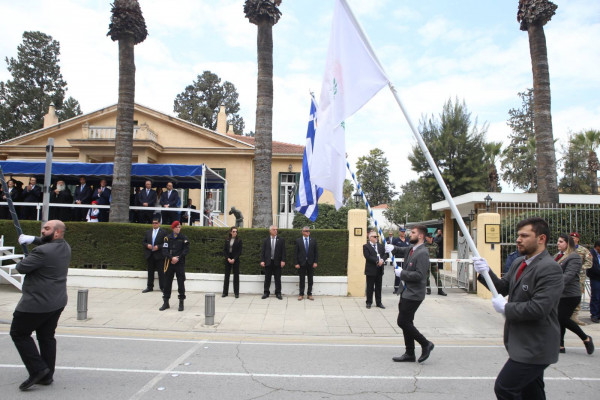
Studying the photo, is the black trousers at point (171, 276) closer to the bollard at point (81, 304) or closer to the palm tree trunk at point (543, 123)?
the bollard at point (81, 304)

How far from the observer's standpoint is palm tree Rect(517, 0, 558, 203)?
14.4 m

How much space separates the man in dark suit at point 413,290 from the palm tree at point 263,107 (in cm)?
781

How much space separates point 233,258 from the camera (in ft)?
37.5

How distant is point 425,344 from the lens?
628 cm

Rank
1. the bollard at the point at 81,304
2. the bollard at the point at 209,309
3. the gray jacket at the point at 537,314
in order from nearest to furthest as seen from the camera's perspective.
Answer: the gray jacket at the point at 537,314
the bollard at the point at 209,309
the bollard at the point at 81,304

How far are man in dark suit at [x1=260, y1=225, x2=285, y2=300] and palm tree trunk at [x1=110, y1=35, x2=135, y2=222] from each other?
196 inches

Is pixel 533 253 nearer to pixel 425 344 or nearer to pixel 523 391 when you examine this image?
pixel 523 391

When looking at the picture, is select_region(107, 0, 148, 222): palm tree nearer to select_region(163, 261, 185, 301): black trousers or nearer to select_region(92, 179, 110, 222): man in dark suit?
select_region(92, 179, 110, 222): man in dark suit

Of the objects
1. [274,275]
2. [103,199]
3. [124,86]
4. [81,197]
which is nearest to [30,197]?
[81,197]

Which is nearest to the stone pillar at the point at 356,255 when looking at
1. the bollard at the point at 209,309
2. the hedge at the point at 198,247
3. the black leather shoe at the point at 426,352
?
the hedge at the point at 198,247

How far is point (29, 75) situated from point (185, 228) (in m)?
42.4

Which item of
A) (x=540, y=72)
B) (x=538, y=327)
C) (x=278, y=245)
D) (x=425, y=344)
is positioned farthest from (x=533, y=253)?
(x=540, y=72)

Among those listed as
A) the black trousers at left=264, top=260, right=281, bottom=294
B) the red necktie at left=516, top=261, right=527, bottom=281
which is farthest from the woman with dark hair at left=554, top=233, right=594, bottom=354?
the black trousers at left=264, top=260, right=281, bottom=294

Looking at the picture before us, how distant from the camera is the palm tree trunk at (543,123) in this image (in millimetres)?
14445
